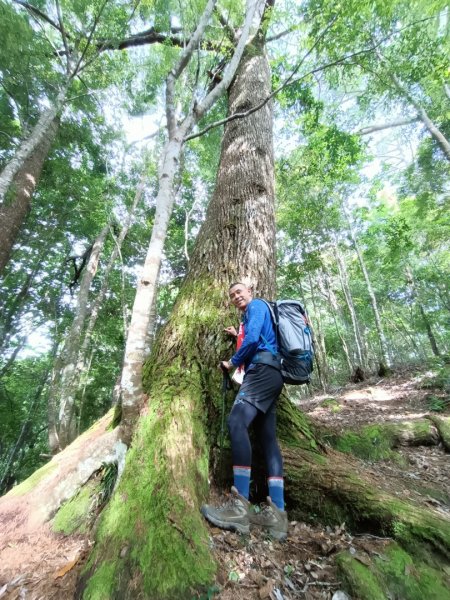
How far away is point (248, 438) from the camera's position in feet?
8.55

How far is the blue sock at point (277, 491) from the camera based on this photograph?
→ 2512mm

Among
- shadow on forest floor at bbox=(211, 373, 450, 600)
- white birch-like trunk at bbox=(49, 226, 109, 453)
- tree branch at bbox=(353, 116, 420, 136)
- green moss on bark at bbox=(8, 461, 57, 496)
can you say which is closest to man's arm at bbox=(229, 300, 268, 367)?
shadow on forest floor at bbox=(211, 373, 450, 600)

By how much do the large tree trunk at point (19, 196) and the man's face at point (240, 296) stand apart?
5.63 metres

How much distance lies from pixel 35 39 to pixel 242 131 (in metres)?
7.43

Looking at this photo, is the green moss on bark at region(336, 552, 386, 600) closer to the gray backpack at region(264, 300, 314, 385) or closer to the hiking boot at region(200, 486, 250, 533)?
the hiking boot at region(200, 486, 250, 533)

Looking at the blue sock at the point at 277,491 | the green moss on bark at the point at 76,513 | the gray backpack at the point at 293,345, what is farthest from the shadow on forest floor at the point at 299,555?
the gray backpack at the point at 293,345

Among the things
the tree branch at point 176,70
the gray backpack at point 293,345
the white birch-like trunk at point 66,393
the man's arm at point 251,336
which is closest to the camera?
the man's arm at point 251,336

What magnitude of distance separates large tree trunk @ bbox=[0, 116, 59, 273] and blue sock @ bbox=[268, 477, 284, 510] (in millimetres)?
6633

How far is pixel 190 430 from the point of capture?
260 centimetres

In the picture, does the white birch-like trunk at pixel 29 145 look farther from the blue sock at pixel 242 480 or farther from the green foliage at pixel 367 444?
the green foliage at pixel 367 444

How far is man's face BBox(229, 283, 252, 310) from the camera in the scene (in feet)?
10.4

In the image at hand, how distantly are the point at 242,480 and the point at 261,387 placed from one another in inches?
31.0

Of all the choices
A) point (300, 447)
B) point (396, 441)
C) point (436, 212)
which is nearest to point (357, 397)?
point (396, 441)

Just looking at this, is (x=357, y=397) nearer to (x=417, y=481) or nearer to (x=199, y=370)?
(x=417, y=481)
